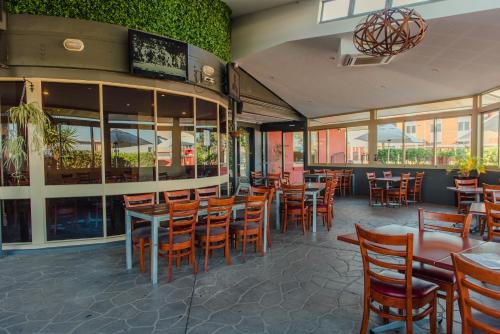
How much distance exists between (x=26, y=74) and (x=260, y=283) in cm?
456

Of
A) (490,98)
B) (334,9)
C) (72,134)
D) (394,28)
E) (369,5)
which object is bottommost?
(72,134)

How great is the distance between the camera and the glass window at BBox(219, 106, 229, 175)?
718 centimetres

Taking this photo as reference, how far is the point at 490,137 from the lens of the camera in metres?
8.12

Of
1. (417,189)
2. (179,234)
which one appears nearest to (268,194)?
(179,234)

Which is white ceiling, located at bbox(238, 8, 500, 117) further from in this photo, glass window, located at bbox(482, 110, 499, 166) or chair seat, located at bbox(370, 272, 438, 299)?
chair seat, located at bbox(370, 272, 438, 299)

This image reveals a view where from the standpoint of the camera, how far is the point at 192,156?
621 centimetres

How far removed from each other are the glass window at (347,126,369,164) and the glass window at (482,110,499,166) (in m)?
3.62

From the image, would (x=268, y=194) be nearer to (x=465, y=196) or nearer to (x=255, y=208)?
(x=255, y=208)

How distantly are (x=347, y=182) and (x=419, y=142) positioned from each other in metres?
2.75

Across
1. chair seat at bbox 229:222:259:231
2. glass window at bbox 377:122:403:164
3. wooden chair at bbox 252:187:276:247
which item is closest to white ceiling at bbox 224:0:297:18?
wooden chair at bbox 252:187:276:247

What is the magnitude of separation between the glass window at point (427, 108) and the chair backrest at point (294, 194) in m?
6.28

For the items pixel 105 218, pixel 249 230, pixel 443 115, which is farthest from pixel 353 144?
pixel 105 218

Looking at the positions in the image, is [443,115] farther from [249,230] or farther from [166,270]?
[166,270]

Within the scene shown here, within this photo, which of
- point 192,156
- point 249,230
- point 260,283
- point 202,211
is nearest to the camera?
point 260,283
